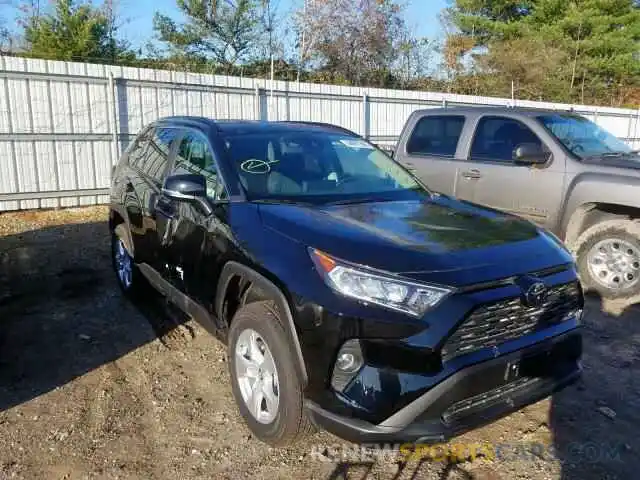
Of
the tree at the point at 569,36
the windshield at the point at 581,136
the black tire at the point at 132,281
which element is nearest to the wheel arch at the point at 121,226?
the black tire at the point at 132,281

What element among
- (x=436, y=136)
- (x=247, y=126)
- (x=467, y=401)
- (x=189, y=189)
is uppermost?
(x=247, y=126)

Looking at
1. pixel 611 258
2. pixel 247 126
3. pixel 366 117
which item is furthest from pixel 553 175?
pixel 366 117

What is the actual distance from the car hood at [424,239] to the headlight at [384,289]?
0.14 ft

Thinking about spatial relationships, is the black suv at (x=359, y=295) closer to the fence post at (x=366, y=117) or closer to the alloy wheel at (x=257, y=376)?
the alloy wheel at (x=257, y=376)

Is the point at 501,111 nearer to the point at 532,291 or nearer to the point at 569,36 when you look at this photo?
the point at 532,291

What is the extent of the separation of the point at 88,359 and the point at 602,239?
4759mm

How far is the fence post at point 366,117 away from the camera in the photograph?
1315cm

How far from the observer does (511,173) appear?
224 inches

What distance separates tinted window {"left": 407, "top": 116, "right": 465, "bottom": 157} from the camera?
632 cm

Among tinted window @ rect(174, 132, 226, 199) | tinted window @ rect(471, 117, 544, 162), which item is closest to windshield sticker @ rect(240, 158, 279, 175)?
tinted window @ rect(174, 132, 226, 199)

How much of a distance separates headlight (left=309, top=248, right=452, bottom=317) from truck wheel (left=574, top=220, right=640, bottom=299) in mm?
3555

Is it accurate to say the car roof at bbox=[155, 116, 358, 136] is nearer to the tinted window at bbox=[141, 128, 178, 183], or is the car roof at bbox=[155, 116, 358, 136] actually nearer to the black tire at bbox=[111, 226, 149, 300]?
the tinted window at bbox=[141, 128, 178, 183]

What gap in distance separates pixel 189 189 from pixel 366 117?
10.6 m

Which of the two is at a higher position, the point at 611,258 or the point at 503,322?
the point at 503,322
